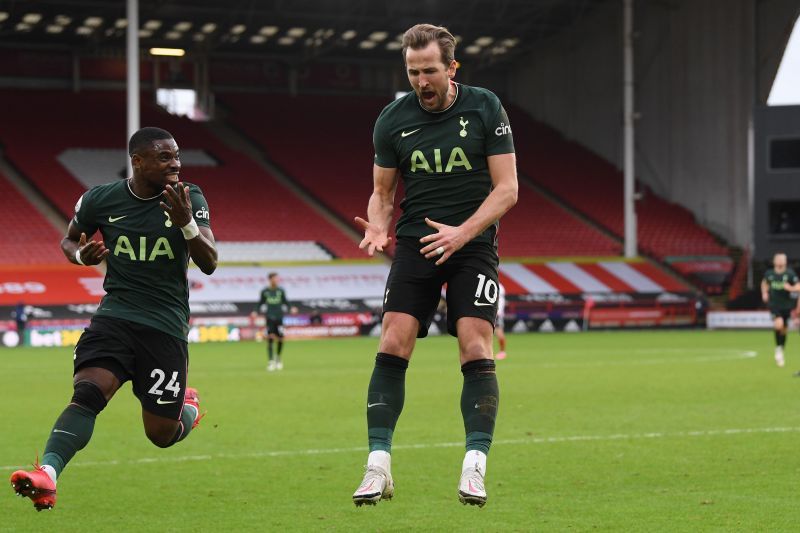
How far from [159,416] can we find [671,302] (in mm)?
38309

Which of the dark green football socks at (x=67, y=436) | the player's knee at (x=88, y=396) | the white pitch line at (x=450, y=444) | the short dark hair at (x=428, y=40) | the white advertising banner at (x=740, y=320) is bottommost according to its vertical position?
the white advertising banner at (x=740, y=320)

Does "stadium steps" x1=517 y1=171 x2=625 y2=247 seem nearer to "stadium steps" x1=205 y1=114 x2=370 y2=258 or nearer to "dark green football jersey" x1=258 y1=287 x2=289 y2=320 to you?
"stadium steps" x1=205 y1=114 x2=370 y2=258

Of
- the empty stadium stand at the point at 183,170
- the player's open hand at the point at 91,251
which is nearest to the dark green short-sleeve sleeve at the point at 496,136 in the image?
the player's open hand at the point at 91,251

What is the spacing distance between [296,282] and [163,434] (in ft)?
109

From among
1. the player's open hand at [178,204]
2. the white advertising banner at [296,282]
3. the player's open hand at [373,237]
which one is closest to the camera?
the player's open hand at [373,237]

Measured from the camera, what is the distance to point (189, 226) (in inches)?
296

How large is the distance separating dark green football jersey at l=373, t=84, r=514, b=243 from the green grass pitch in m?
2.23

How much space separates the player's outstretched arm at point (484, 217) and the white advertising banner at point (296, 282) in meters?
32.4

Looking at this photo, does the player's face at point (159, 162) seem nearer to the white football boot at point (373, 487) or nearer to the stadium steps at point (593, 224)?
the white football boot at point (373, 487)

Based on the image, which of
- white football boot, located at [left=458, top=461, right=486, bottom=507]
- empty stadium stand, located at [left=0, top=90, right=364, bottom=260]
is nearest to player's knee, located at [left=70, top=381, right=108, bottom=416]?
white football boot, located at [left=458, top=461, right=486, bottom=507]

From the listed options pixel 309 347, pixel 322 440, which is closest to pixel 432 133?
pixel 322 440

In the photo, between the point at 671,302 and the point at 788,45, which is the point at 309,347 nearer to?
the point at 671,302

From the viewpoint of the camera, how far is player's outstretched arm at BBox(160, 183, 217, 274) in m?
7.35

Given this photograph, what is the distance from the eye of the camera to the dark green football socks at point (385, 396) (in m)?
6.88
